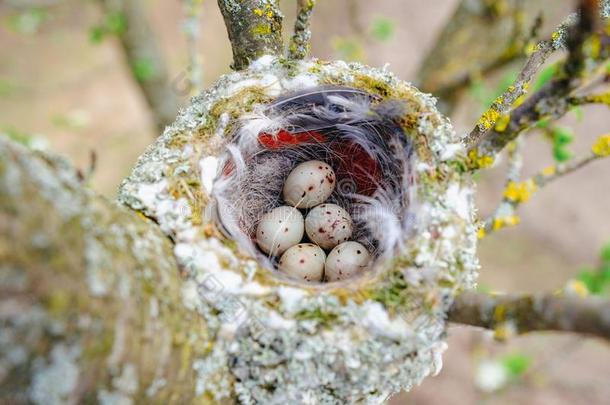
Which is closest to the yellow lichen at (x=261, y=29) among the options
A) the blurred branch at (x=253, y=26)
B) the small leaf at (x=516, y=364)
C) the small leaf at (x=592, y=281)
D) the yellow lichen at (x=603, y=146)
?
the blurred branch at (x=253, y=26)

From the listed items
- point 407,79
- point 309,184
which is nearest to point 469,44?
point 309,184

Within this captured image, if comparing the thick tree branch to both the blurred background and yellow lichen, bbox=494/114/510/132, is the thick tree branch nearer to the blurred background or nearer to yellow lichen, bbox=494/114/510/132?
yellow lichen, bbox=494/114/510/132

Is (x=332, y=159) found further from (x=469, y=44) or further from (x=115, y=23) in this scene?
(x=115, y=23)

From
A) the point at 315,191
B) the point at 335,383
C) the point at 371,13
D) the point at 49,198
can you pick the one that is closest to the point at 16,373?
the point at 49,198

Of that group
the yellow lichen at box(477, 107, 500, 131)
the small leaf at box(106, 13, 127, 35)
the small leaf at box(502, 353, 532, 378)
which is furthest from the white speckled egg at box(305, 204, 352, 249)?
the small leaf at box(502, 353, 532, 378)

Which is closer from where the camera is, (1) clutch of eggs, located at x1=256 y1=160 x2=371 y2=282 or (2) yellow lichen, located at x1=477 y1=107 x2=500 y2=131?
(2) yellow lichen, located at x1=477 y1=107 x2=500 y2=131
